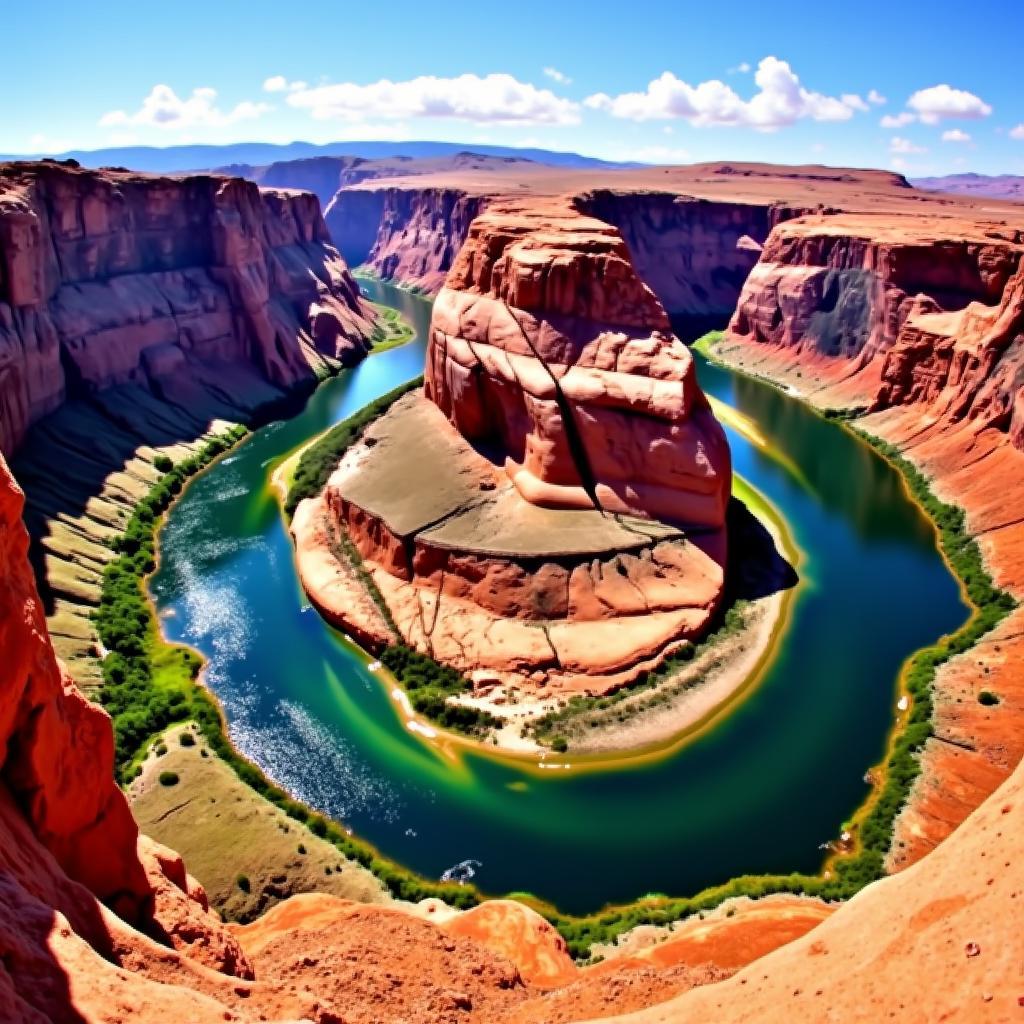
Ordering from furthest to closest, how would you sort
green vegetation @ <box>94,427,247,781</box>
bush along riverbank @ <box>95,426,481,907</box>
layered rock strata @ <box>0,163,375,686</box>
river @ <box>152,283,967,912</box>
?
layered rock strata @ <box>0,163,375,686</box> → green vegetation @ <box>94,427,247,781</box> → river @ <box>152,283,967,912</box> → bush along riverbank @ <box>95,426,481,907</box>

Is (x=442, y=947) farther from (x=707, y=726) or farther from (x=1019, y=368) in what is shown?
(x=1019, y=368)

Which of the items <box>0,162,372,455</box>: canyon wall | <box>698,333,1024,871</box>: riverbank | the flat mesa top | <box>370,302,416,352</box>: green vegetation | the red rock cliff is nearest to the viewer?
<box>698,333,1024,871</box>: riverbank

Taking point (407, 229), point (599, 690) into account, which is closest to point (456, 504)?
point (599, 690)

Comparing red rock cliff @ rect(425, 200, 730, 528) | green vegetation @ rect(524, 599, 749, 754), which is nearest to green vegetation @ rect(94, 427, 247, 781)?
green vegetation @ rect(524, 599, 749, 754)

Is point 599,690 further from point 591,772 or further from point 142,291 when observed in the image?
point 142,291

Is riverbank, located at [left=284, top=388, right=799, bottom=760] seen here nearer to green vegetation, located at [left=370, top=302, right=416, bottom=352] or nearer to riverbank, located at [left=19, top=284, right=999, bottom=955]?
riverbank, located at [left=19, top=284, right=999, bottom=955]

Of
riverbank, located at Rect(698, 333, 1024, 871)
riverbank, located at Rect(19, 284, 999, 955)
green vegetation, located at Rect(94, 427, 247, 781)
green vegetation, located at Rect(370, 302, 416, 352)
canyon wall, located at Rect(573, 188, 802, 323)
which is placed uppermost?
canyon wall, located at Rect(573, 188, 802, 323)
